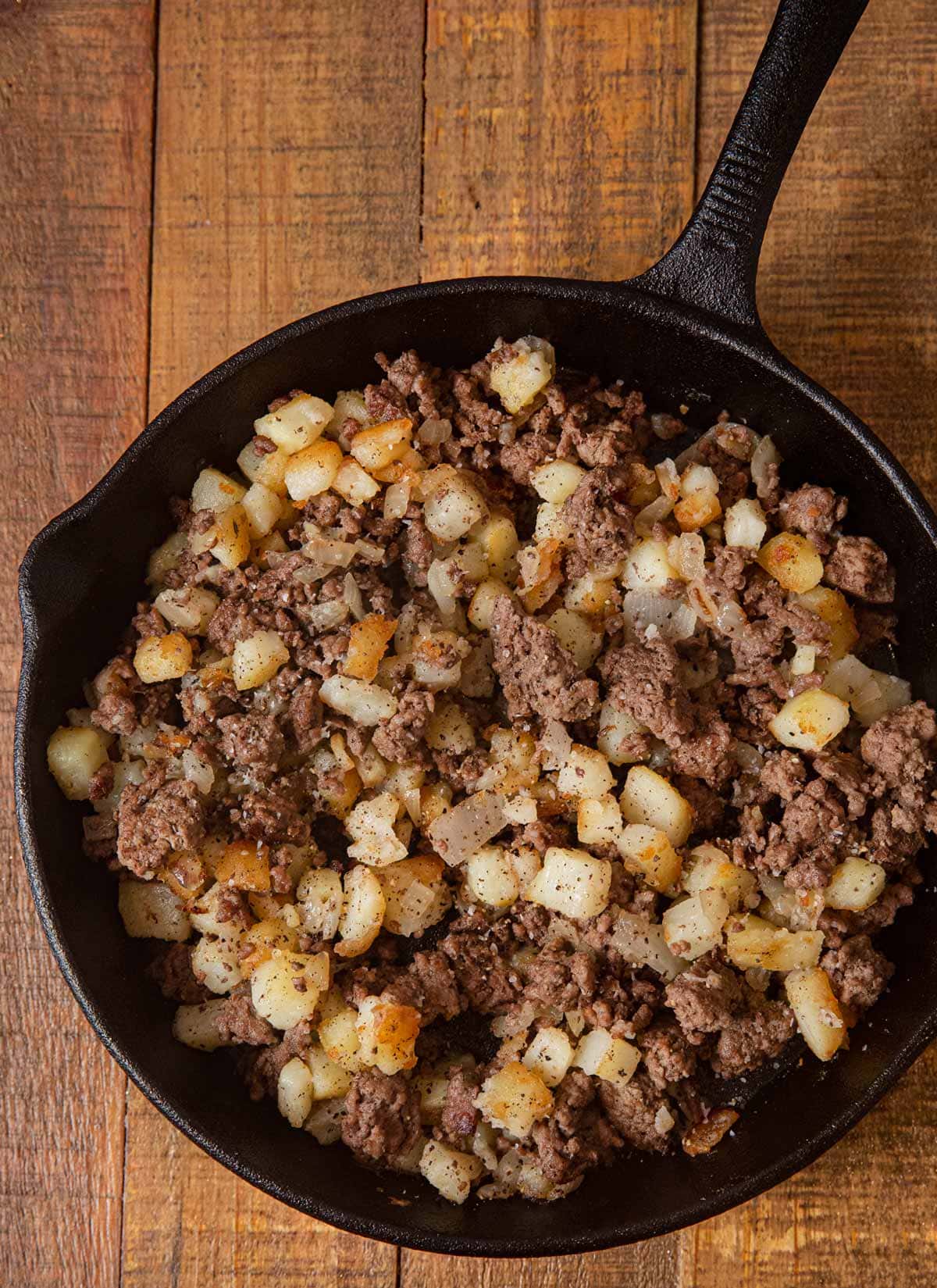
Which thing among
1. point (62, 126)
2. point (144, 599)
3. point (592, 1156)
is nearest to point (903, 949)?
point (592, 1156)

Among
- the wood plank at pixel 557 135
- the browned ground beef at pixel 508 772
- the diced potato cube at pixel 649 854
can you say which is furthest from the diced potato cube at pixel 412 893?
the wood plank at pixel 557 135

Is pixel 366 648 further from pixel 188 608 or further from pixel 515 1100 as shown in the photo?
pixel 515 1100

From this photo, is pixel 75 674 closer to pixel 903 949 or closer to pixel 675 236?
pixel 675 236

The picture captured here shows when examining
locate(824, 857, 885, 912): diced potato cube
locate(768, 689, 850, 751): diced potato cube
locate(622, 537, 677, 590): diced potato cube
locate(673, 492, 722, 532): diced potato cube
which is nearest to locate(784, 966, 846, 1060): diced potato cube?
locate(824, 857, 885, 912): diced potato cube

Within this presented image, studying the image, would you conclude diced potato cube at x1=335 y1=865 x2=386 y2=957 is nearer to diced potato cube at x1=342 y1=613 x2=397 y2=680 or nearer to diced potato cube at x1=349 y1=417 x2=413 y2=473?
diced potato cube at x1=342 y1=613 x2=397 y2=680

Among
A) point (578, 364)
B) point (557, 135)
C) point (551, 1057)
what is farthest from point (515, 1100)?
point (557, 135)

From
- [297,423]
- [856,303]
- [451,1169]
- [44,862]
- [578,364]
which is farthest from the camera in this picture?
[856,303]
